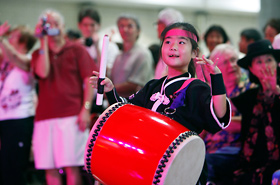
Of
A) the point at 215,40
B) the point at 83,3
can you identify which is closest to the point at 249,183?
the point at 215,40

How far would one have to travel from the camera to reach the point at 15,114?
3.17 metres

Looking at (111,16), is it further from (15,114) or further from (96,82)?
(96,82)

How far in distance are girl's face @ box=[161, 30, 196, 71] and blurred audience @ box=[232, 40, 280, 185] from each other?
0.70 meters

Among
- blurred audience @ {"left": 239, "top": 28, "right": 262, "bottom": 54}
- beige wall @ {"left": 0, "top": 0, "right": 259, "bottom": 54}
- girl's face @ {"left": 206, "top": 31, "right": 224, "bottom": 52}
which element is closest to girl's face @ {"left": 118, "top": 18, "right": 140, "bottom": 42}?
girl's face @ {"left": 206, "top": 31, "right": 224, "bottom": 52}

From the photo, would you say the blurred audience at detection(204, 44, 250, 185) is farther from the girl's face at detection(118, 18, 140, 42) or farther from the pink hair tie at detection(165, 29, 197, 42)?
the girl's face at detection(118, 18, 140, 42)

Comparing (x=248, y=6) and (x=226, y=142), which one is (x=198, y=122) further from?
(x=248, y=6)

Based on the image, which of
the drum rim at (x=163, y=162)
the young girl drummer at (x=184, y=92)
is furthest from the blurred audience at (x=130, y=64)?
the drum rim at (x=163, y=162)

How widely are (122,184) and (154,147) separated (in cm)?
22

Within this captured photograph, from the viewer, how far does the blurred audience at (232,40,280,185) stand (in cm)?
224

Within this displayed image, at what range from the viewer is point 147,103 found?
73.9 inches

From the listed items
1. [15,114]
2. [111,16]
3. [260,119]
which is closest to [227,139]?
[260,119]

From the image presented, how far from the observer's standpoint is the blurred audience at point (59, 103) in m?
2.84

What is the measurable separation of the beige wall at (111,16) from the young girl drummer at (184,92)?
6058 mm

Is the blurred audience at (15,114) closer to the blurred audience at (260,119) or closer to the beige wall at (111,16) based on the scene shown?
the blurred audience at (260,119)
